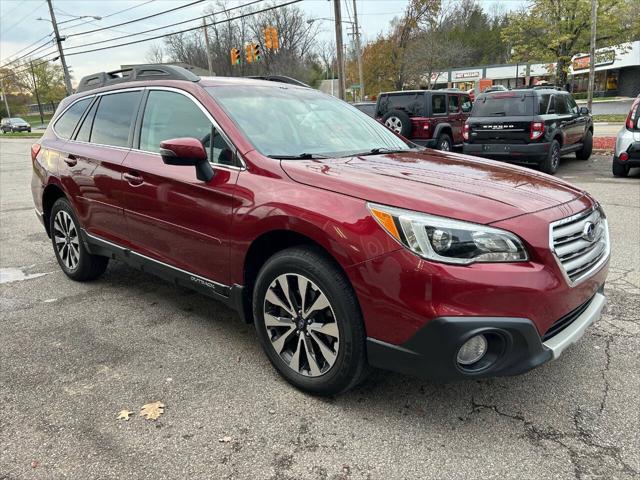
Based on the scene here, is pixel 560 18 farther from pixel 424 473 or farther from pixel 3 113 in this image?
pixel 3 113

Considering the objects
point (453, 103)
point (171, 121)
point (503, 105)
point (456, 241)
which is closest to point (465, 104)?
point (453, 103)

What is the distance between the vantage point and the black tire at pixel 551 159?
34.3ft

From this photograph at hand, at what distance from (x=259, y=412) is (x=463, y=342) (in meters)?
1.17

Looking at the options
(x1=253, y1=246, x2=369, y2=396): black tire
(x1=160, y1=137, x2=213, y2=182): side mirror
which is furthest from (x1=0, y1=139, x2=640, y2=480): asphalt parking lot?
(x1=160, y1=137, x2=213, y2=182): side mirror

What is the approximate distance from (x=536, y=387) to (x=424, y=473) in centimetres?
102

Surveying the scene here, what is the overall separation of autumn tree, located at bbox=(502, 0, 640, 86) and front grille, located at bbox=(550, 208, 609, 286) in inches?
1059

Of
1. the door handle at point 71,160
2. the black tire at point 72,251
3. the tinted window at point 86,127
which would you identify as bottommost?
the black tire at point 72,251

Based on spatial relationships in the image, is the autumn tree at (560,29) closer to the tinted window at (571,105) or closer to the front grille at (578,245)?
the tinted window at (571,105)

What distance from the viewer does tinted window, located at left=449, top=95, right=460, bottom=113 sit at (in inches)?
541

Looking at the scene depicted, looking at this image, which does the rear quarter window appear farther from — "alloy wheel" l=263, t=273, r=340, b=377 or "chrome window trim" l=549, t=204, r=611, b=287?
"alloy wheel" l=263, t=273, r=340, b=377

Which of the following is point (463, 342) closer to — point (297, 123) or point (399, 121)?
point (297, 123)

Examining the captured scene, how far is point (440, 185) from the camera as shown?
2611mm

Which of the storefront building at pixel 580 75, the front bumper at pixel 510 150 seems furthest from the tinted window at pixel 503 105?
the storefront building at pixel 580 75

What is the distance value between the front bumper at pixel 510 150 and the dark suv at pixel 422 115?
1618 millimetres
